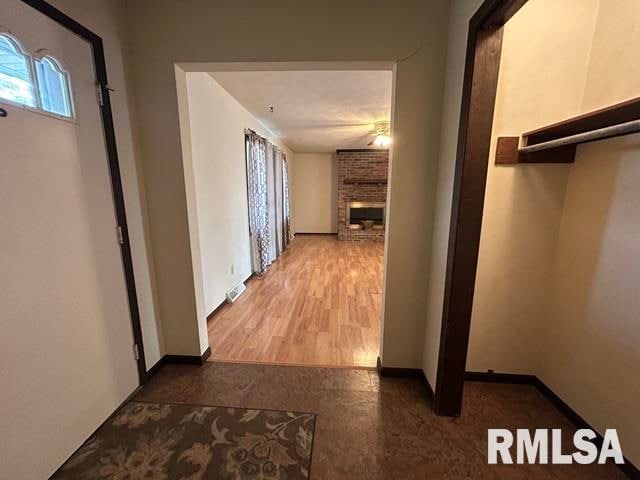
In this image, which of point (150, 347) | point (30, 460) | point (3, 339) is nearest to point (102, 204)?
point (3, 339)

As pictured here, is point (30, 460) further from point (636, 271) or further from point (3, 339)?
point (636, 271)

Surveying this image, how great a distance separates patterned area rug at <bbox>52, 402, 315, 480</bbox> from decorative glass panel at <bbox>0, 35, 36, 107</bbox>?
5.46 ft

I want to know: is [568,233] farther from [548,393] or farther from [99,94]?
[99,94]

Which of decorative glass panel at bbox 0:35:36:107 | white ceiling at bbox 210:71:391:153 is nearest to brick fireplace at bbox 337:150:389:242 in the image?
white ceiling at bbox 210:71:391:153

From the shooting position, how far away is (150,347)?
1874 mm

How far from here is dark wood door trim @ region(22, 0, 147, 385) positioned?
49.0 inches

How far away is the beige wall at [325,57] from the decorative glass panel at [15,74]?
0.61 m

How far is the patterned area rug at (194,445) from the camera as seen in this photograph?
49.2 inches

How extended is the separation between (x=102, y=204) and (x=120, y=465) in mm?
1326

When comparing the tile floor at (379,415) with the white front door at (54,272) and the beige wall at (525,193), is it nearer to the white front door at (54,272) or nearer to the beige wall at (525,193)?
the beige wall at (525,193)

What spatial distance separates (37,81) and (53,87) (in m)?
0.08

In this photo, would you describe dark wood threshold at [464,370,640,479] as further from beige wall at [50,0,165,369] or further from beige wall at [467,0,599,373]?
beige wall at [50,0,165,369]

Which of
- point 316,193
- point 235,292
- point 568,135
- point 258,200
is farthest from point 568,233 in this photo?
point 316,193

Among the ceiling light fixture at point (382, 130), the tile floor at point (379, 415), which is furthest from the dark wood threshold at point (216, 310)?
the ceiling light fixture at point (382, 130)
